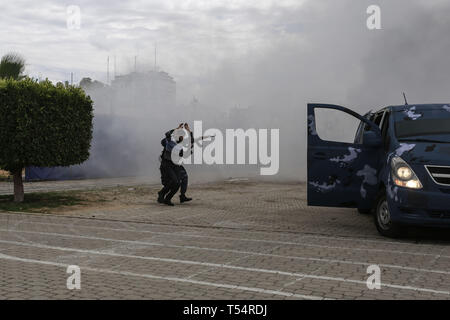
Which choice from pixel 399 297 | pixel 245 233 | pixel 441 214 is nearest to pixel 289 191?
pixel 245 233

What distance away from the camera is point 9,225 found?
9.81m

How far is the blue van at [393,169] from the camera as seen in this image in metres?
7.30

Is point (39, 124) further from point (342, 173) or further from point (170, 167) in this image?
point (342, 173)

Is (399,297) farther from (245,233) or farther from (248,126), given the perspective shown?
(248,126)

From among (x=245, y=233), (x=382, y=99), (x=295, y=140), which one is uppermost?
(x=382, y=99)

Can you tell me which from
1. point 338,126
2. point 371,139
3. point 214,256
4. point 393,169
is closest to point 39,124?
point 214,256

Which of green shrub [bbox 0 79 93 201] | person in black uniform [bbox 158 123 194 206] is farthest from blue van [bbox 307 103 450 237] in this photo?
green shrub [bbox 0 79 93 201]

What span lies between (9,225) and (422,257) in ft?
23.3

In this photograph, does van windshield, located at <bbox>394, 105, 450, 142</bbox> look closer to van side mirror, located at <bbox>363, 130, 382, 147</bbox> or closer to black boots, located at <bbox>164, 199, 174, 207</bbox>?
van side mirror, located at <bbox>363, 130, 382, 147</bbox>

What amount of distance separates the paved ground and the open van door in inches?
23.3

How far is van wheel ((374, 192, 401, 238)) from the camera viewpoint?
26.2 feet

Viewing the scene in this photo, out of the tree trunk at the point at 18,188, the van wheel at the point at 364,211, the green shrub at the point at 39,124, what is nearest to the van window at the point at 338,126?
the van wheel at the point at 364,211

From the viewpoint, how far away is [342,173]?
8.59 m

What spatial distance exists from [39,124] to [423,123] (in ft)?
28.3
